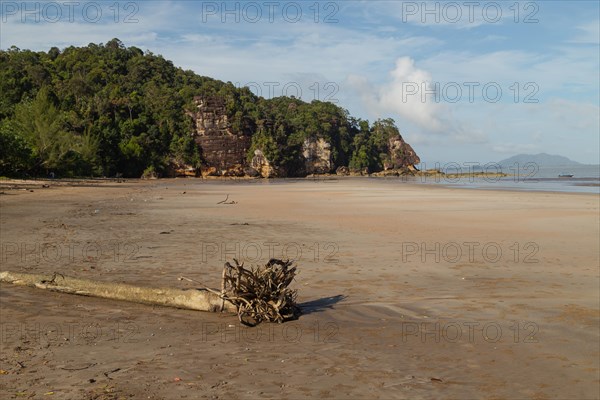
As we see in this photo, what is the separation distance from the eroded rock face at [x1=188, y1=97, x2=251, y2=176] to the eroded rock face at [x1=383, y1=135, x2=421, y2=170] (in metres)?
53.6

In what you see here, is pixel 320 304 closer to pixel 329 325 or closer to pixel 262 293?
pixel 329 325

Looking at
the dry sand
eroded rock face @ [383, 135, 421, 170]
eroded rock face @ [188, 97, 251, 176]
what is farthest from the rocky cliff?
the dry sand

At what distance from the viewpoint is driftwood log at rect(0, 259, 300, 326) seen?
21.8ft

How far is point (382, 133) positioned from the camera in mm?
159500

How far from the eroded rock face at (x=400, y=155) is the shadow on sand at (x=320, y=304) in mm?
145325

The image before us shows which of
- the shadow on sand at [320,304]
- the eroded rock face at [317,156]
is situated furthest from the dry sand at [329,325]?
the eroded rock face at [317,156]

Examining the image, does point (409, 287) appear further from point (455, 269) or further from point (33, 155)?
point (33, 155)

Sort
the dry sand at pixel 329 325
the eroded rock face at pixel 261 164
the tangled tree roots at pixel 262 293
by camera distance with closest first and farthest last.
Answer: the dry sand at pixel 329 325, the tangled tree roots at pixel 262 293, the eroded rock face at pixel 261 164

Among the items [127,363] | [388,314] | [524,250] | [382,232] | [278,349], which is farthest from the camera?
[382,232]

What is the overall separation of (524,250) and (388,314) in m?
6.69

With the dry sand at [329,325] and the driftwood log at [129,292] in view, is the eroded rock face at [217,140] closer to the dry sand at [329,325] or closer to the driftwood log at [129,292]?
the dry sand at [329,325]

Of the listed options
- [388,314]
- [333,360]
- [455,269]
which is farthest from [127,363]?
[455,269]

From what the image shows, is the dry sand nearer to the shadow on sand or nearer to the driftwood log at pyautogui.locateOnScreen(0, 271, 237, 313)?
the shadow on sand

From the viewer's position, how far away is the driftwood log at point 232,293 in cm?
663
